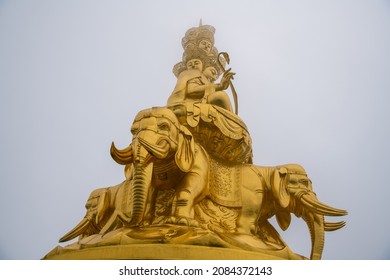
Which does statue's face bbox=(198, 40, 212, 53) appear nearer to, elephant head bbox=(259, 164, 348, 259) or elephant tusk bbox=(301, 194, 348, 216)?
elephant head bbox=(259, 164, 348, 259)

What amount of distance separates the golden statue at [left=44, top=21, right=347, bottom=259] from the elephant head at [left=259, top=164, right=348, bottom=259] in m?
0.01

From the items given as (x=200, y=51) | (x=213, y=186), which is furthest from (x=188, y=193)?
(x=200, y=51)

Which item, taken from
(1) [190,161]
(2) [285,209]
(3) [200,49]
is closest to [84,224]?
(1) [190,161]

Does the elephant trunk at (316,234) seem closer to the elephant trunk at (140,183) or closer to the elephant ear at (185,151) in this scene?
the elephant ear at (185,151)

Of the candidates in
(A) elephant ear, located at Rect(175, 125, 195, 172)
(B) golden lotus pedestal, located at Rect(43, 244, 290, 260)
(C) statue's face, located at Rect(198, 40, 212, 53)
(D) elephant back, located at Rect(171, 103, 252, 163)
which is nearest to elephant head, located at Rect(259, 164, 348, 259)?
(D) elephant back, located at Rect(171, 103, 252, 163)

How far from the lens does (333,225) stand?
6.75m

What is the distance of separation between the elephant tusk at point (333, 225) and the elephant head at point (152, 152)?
2.04 m

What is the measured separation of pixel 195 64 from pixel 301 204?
10.1 ft

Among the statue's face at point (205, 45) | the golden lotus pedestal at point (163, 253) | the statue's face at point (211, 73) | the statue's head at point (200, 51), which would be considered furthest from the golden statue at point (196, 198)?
the statue's face at point (205, 45)

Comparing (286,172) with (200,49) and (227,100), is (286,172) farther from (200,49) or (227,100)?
(200,49)

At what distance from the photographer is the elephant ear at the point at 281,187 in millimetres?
6453

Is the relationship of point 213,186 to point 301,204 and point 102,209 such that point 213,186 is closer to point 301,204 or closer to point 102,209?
point 301,204

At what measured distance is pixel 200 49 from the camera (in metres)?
8.41

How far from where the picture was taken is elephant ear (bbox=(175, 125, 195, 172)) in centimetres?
607
